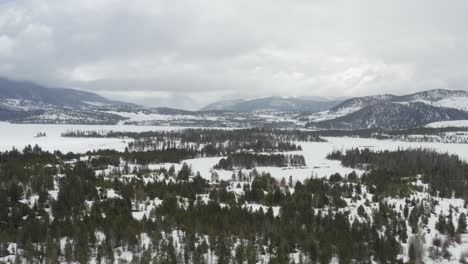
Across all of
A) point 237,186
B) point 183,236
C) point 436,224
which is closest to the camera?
point 183,236

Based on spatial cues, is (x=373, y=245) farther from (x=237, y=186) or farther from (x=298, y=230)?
(x=237, y=186)

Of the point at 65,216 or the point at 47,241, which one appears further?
the point at 65,216

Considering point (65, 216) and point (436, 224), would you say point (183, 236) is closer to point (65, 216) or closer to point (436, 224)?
point (65, 216)

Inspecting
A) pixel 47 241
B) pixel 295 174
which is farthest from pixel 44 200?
pixel 295 174

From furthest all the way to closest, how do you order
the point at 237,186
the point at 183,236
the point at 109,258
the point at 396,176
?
the point at 396,176, the point at 237,186, the point at 183,236, the point at 109,258

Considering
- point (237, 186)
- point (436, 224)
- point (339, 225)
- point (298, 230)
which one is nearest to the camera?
point (298, 230)

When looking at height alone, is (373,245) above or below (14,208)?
below

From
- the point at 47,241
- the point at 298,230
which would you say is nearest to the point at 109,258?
the point at 47,241

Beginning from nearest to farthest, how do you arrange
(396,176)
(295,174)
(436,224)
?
(436,224) → (396,176) → (295,174)

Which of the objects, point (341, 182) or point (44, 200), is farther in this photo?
point (341, 182)
